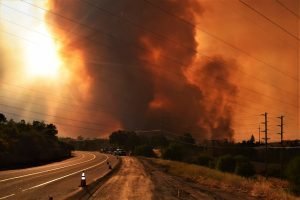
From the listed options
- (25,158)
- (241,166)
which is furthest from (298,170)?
(25,158)

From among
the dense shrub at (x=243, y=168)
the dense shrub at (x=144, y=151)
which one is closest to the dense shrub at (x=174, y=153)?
the dense shrub at (x=144, y=151)

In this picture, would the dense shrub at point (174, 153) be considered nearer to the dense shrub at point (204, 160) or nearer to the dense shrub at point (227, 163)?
the dense shrub at point (204, 160)

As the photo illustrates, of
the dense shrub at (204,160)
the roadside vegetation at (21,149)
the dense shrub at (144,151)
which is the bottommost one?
the roadside vegetation at (21,149)

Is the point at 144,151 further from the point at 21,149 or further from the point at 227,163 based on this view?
the point at 21,149

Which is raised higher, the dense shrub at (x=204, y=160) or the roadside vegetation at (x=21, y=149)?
the dense shrub at (x=204, y=160)

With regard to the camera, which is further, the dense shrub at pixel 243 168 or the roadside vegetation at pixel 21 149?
the dense shrub at pixel 243 168

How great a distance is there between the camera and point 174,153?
143875 millimetres

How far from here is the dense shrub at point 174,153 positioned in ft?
469

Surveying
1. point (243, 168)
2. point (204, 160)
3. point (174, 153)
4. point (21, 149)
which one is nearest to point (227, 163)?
point (243, 168)

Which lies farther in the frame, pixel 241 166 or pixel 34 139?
pixel 241 166

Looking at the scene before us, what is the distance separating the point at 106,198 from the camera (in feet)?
73.2

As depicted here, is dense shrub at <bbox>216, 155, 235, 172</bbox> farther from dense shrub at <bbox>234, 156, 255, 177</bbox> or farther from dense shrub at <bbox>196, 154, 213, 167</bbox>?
dense shrub at <bbox>196, 154, 213, 167</bbox>

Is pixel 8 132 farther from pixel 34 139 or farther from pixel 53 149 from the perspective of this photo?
pixel 53 149

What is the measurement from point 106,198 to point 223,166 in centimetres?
10269
